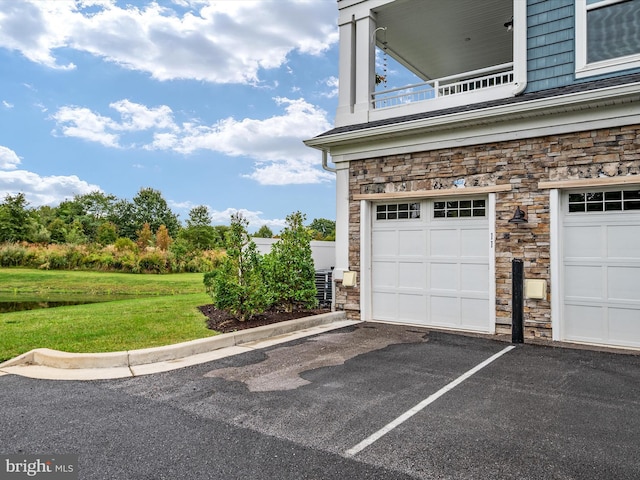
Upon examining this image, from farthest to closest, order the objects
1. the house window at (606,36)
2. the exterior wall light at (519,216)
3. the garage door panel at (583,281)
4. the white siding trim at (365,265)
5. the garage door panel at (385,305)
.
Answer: the white siding trim at (365,265) → the garage door panel at (385,305) → the exterior wall light at (519,216) → the house window at (606,36) → the garage door panel at (583,281)

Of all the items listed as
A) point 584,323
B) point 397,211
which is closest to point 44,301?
point 397,211

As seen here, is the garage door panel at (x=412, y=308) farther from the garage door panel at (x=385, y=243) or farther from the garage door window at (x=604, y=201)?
the garage door window at (x=604, y=201)

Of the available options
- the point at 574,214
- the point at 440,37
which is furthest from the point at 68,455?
the point at 440,37

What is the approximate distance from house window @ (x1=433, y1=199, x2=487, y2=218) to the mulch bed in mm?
2986

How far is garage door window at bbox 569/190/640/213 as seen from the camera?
6031mm

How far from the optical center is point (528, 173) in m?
6.66

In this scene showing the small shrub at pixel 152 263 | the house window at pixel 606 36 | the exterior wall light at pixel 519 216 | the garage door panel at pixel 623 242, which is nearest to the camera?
the garage door panel at pixel 623 242

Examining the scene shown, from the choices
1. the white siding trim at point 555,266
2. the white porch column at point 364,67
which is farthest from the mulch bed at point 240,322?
the white porch column at point 364,67

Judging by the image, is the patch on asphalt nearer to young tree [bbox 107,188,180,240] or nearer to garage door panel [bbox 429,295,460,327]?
garage door panel [bbox 429,295,460,327]

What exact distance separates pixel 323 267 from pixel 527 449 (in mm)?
7165

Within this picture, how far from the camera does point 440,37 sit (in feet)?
34.3

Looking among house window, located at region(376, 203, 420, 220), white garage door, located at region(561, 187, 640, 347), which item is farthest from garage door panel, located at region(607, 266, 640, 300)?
house window, located at region(376, 203, 420, 220)

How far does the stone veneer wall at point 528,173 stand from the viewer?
610 centimetres

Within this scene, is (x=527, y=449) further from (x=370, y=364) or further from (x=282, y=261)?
(x=282, y=261)
